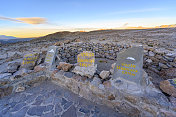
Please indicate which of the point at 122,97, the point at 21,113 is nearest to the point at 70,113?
the point at 21,113

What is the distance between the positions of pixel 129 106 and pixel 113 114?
546mm

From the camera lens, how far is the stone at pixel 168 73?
390 centimetres

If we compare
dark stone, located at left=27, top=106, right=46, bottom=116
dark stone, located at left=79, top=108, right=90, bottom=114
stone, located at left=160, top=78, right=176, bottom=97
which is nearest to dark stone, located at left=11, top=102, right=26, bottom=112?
dark stone, located at left=27, top=106, right=46, bottom=116

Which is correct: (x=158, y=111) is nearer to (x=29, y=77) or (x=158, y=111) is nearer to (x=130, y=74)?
(x=130, y=74)

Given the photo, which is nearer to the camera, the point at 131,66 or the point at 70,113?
the point at 70,113

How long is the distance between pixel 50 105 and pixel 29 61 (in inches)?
118

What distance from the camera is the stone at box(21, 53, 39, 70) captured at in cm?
446

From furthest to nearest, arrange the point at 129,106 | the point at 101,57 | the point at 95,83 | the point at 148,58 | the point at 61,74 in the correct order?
the point at 101,57 → the point at 148,58 → the point at 61,74 → the point at 95,83 → the point at 129,106

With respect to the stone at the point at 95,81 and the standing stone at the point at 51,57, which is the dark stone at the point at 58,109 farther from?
the standing stone at the point at 51,57

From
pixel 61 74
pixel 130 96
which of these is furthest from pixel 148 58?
pixel 61 74

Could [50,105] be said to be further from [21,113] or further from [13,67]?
[13,67]

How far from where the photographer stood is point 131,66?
2842 millimetres

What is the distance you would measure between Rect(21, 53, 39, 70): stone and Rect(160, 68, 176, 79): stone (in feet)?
22.8

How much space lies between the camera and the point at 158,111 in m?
2.01
